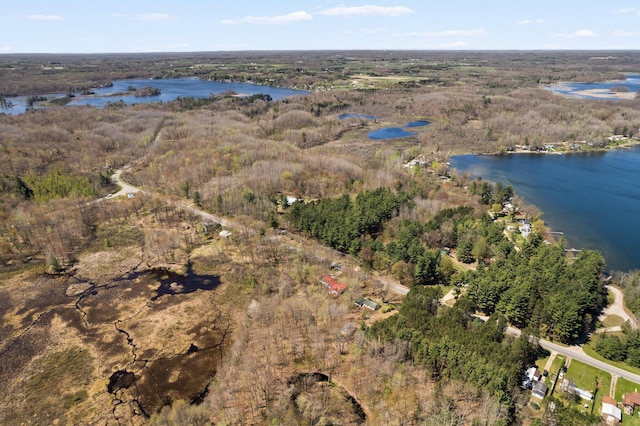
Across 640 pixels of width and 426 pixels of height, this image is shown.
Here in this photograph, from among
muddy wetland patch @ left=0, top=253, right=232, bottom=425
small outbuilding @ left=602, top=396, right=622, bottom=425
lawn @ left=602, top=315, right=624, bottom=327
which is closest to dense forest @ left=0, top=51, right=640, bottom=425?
muddy wetland patch @ left=0, top=253, right=232, bottom=425

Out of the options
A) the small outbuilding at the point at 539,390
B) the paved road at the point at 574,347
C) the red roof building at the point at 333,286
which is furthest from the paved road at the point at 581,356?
the red roof building at the point at 333,286

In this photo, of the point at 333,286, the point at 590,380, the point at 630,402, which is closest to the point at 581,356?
the point at 590,380

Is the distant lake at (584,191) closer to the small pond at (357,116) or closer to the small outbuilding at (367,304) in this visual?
the small outbuilding at (367,304)

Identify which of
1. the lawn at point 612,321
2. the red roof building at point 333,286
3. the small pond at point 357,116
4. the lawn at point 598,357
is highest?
the small pond at point 357,116

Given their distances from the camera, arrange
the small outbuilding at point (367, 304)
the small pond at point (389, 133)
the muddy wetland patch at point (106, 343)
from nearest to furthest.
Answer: the muddy wetland patch at point (106, 343), the small outbuilding at point (367, 304), the small pond at point (389, 133)

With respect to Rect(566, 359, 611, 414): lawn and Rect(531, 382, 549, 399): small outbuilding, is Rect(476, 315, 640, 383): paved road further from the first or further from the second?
Rect(531, 382, 549, 399): small outbuilding

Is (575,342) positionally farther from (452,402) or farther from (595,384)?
(452,402)

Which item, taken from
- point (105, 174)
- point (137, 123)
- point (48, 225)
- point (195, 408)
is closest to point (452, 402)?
point (195, 408)

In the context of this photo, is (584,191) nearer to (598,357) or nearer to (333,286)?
(598,357)
